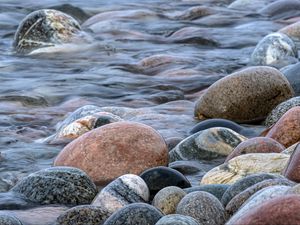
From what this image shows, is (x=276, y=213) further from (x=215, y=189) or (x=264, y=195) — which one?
(x=215, y=189)

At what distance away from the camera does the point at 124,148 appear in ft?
15.4

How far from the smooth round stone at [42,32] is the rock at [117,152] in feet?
17.3

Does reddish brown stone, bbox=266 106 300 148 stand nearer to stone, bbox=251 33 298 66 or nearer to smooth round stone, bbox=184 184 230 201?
smooth round stone, bbox=184 184 230 201

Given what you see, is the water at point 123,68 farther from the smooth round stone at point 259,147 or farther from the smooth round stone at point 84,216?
the smooth round stone at point 84,216

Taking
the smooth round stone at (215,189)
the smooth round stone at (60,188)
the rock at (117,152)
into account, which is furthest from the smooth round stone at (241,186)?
the rock at (117,152)

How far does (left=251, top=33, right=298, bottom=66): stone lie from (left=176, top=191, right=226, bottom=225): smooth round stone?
4790 millimetres

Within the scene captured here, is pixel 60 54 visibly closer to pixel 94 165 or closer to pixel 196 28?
pixel 196 28

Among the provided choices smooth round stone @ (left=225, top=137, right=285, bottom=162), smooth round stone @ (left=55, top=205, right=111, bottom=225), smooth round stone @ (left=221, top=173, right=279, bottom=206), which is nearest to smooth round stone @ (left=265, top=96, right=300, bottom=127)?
smooth round stone @ (left=225, top=137, right=285, bottom=162)

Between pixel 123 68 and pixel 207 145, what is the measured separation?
397 centimetres

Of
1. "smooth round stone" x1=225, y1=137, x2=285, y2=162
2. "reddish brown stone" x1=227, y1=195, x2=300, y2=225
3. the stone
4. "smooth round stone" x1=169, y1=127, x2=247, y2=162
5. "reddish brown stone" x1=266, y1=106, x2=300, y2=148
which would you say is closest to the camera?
"reddish brown stone" x1=227, y1=195, x2=300, y2=225

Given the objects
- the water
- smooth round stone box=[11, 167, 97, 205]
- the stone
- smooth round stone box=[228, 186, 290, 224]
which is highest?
smooth round stone box=[228, 186, 290, 224]

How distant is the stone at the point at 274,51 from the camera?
814 cm

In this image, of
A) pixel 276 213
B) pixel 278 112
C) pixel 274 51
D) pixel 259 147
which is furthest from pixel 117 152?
pixel 274 51

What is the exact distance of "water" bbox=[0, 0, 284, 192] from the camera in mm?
6184
